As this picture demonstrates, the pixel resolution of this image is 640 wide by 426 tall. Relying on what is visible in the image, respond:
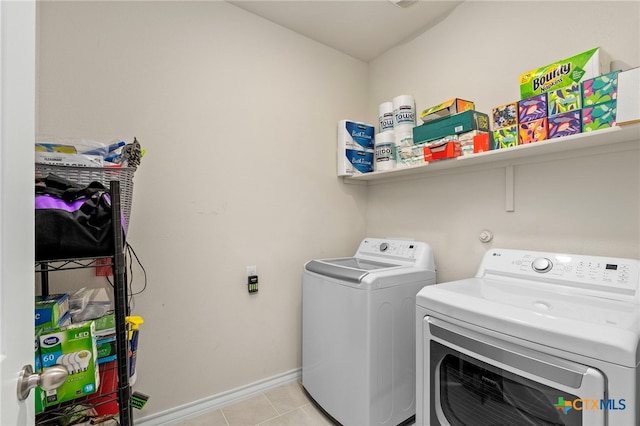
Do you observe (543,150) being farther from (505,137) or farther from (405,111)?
(405,111)

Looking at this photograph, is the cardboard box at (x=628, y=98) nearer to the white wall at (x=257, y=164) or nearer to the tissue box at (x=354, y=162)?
the white wall at (x=257, y=164)

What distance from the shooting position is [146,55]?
1.62 m

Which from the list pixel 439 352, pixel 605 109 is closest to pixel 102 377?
pixel 439 352

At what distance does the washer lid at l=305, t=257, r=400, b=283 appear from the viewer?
1.57 meters

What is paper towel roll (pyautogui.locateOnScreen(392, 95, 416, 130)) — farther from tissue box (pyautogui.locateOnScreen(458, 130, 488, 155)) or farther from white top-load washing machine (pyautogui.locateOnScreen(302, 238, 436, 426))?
white top-load washing machine (pyautogui.locateOnScreen(302, 238, 436, 426))

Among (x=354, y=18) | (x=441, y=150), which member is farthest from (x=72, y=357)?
(x=354, y=18)

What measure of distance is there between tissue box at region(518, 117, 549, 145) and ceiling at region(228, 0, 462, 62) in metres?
1.05

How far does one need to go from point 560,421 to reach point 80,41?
96.2 inches

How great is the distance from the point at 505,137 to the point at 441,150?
311mm

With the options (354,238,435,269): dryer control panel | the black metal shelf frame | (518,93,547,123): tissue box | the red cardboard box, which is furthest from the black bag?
(518,93,547,123): tissue box

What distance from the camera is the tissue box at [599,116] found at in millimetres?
1134

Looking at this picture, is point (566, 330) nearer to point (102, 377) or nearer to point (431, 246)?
point (431, 246)

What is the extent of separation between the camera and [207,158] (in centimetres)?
180

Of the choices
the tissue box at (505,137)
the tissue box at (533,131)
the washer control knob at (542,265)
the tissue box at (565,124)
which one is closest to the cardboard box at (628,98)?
the tissue box at (565,124)
